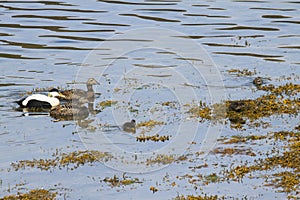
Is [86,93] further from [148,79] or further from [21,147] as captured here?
[21,147]

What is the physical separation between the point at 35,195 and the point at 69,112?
21.7ft

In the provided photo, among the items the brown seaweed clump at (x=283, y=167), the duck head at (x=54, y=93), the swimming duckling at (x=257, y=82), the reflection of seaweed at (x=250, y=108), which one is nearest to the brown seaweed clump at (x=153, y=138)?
the reflection of seaweed at (x=250, y=108)

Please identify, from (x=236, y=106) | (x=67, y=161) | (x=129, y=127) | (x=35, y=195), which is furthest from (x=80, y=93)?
(x=35, y=195)

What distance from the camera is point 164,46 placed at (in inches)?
1109

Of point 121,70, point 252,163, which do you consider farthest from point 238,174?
point 121,70

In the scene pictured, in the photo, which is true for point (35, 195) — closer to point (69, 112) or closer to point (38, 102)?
point (69, 112)

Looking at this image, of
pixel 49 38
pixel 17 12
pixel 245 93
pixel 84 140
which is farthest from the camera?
pixel 17 12

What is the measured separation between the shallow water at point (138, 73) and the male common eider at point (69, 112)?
326mm

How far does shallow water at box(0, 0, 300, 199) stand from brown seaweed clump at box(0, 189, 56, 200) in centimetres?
23

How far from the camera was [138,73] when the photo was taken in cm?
2309

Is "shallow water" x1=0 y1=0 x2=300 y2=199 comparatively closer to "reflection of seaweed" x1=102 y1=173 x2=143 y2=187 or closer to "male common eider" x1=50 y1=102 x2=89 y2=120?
"reflection of seaweed" x1=102 y1=173 x2=143 y2=187

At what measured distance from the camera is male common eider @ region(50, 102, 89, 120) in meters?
18.5

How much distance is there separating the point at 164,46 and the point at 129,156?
14.0 meters

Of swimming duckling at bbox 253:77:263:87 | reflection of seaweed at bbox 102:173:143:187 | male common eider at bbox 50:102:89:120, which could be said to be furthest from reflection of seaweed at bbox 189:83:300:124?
reflection of seaweed at bbox 102:173:143:187
